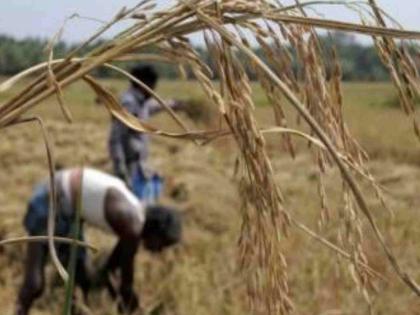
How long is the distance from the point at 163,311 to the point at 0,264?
1709 millimetres

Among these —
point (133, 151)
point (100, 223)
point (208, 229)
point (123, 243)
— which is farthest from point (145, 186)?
point (208, 229)

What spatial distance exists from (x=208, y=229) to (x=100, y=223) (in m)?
3.56

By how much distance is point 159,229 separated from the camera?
6355mm

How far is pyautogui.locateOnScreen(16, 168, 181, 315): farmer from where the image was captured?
5.52m

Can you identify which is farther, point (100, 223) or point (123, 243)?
point (123, 243)

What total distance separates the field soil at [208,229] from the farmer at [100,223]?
0.20 metres

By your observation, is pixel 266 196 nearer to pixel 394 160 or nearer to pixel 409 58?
pixel 409 58

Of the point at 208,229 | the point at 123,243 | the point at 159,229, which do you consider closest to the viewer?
the point at 123,243

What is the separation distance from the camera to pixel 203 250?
26.3ft

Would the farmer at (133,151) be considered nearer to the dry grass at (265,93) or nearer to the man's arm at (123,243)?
the man's arm at (123,243)

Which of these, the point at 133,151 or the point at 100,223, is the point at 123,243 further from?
the point at 133,151

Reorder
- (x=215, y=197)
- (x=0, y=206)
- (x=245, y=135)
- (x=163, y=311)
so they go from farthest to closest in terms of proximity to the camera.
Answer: (x=215, y=197), (x=0, y=206), (x=163, y=311), (x=245, y=135)

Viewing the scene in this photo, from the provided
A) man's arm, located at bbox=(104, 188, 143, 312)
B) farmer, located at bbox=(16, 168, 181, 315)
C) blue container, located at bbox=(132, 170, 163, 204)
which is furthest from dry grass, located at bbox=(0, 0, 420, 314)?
blue container, located at bbox=(132, 170, 163, 204)

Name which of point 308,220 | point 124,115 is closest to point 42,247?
point 308,220
